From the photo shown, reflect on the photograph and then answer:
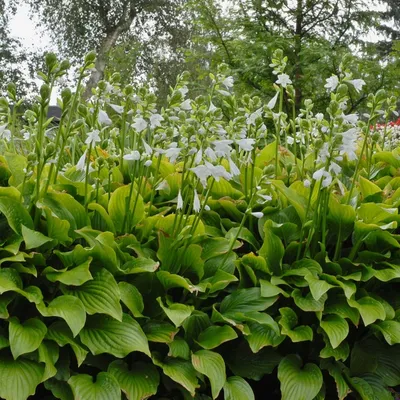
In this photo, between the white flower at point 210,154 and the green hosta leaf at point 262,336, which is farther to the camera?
the green hosta leaf at point 262,336

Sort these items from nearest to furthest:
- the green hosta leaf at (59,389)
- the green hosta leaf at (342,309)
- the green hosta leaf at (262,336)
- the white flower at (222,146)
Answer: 1. the green hosta leaf at (59,389)
2. the white flower at (222,146)
3. the green hosta leaf at (262,336)
4. the green hosta leaf at (342,309)

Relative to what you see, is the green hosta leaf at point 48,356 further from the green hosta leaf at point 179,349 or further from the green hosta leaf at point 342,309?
the green hosta leaf at point 342,309

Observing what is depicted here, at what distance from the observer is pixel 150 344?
1814 mm

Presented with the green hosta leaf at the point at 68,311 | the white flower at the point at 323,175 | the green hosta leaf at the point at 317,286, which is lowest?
the green hosta leaf at the point at 317,286

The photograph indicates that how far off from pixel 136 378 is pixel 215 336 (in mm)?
321

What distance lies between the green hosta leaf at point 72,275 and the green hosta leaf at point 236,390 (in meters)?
0.64

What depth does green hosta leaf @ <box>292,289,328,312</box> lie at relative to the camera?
1.90 metres

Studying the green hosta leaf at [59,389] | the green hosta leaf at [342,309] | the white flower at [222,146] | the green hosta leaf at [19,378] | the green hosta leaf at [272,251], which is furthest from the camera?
the green hosta leaf at [272,251]

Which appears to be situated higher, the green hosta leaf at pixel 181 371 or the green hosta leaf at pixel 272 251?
the green hosta leaf at pixel 272 251

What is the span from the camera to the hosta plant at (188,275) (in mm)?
1658

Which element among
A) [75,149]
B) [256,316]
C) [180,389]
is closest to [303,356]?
[256,316]

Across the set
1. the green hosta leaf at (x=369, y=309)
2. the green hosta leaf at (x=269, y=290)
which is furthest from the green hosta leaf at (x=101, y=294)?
the green hosta leaf at (x=369, y=309)

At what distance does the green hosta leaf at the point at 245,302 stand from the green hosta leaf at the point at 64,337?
23.0 inches

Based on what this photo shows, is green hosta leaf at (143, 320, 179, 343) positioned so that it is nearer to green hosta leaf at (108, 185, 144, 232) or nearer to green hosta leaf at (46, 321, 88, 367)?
green hosta leaf at (46, 321, 88, 367)
